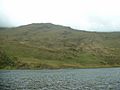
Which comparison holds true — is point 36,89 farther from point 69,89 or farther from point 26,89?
point 69,89

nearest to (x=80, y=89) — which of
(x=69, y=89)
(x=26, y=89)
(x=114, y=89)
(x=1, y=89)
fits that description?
(x=69, y=89)

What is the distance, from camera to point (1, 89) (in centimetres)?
8400

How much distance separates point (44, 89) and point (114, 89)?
20.8 metres

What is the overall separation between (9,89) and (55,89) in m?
13.7

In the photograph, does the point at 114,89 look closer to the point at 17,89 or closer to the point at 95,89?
the point at 95,89

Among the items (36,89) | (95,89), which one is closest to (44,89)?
(36,89)

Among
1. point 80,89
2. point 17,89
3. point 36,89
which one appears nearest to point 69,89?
point 80,89

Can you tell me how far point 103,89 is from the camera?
276 ft

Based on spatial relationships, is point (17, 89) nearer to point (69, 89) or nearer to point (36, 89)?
point (36, 89)

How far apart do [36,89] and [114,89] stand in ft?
76.3

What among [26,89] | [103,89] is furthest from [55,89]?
[103,89]

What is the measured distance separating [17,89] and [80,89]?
18.8 meters

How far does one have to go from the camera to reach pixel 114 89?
83.4 m

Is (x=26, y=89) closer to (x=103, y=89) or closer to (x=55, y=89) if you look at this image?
(x=55, y=89)
